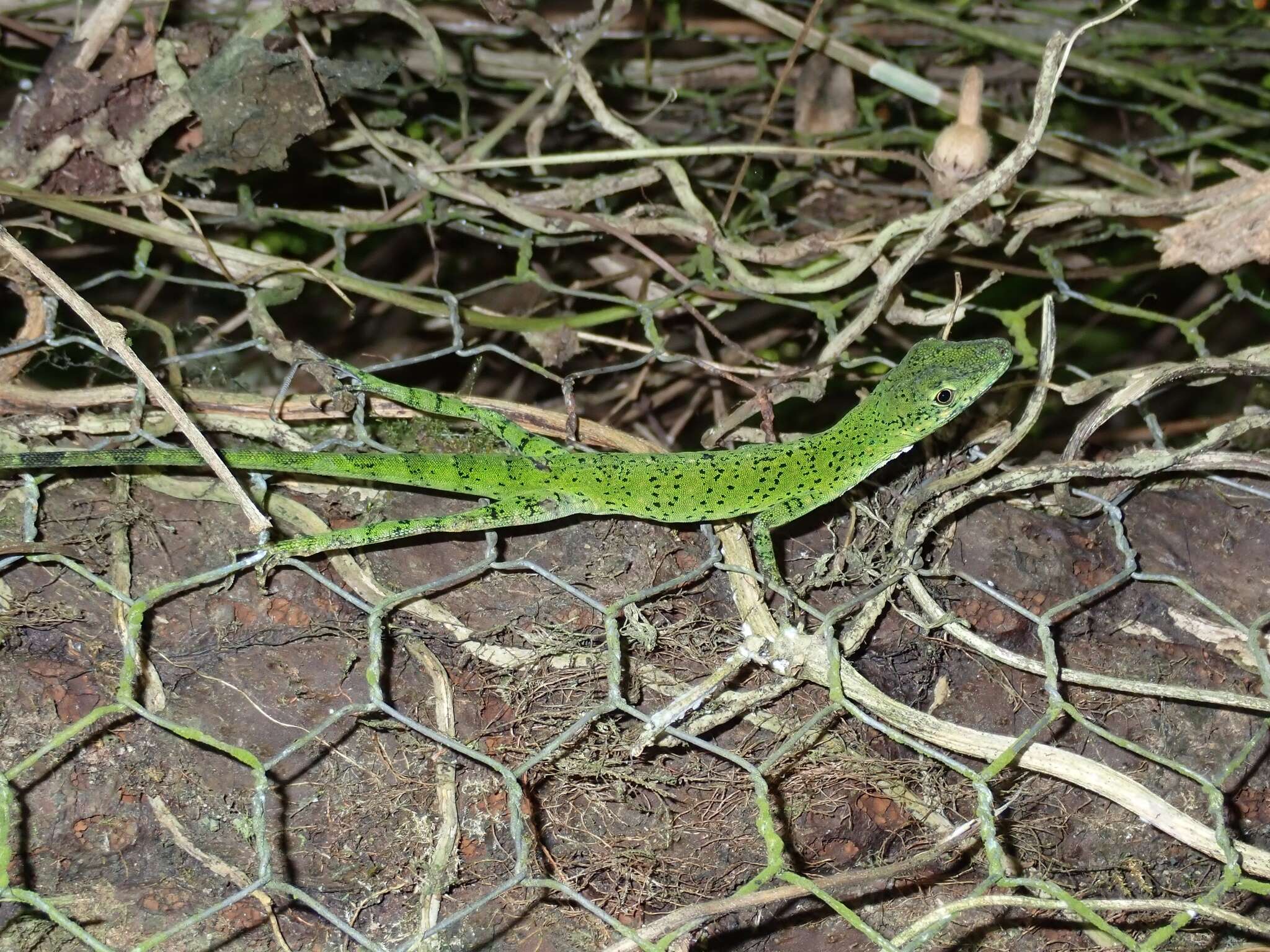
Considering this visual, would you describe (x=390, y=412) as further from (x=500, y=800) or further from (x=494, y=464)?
(x=500, y=800)

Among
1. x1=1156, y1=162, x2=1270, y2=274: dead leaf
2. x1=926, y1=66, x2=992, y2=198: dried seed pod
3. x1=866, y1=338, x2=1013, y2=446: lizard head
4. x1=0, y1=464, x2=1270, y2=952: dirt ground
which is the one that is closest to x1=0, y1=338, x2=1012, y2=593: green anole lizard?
x1=866, y1=338, x2=1013, y2=446: lizard head

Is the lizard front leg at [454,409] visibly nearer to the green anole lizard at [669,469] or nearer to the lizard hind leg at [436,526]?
the green anole lizard at [669,469]

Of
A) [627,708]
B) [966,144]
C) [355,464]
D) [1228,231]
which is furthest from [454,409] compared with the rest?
[1228,231]

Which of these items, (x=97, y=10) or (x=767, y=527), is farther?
(x=97, y=10)

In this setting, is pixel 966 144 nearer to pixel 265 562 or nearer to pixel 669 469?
pixel 669 469

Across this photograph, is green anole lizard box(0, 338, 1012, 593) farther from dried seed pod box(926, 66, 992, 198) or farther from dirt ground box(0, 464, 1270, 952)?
dried seed pod box(926, 66, 992, 198)

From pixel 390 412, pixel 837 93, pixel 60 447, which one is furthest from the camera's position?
pixel 837 93

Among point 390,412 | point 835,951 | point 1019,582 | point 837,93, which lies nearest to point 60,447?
point 390,412
